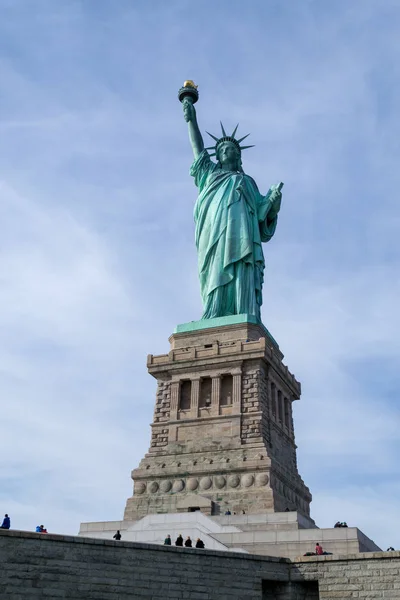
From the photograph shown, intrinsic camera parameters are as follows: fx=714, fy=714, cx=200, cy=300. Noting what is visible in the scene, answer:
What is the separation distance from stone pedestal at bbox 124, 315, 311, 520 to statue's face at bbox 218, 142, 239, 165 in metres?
10.2

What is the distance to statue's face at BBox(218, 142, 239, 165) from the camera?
129 ft

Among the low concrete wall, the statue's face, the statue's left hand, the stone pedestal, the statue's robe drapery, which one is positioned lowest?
the low concrete wall

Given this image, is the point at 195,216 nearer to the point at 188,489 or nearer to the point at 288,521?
the point at 188,489

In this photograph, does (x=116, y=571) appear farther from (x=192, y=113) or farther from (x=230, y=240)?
(x=192, y=113)

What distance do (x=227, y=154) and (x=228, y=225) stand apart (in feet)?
18.0

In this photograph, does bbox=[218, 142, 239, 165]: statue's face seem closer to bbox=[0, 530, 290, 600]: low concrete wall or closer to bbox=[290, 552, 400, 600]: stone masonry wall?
bbox=[290, 552, 400, 600]: stone masonry wall

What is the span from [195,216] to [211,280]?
15.2ft

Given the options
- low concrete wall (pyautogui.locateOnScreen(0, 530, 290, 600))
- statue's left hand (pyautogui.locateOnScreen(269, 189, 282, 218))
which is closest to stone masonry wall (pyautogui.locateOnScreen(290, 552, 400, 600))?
low concrete wall (pyautogui.locateOnScreen(0, 530, 290, 600))

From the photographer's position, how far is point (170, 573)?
1733 cm

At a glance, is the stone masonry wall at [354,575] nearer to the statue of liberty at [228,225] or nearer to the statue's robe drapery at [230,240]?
the statue of liberty at [228,225]

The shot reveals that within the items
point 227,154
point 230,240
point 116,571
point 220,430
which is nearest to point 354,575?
point 116,571

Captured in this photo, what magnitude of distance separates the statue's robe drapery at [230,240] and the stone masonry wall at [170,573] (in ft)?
56.6

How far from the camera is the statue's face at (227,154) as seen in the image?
1549 inches

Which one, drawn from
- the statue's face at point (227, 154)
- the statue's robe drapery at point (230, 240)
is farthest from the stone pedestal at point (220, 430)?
the statue's face at point (227, 154)
